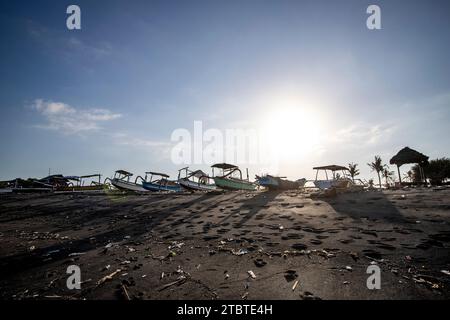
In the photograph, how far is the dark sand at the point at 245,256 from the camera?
3785mm

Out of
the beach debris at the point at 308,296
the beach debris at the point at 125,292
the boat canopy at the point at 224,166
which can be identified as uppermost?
the boat canopy at the point at 224,166

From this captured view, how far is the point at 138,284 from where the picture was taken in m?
4.18

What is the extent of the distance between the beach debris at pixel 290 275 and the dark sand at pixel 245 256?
0.08 meters

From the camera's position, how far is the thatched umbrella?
27.1m

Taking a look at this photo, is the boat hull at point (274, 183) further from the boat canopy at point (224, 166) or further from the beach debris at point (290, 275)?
the beach debris at point (290, 275)

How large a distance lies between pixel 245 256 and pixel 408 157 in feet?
106

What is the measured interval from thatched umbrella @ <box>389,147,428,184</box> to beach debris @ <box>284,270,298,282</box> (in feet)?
105

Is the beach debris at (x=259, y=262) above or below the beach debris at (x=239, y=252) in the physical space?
above

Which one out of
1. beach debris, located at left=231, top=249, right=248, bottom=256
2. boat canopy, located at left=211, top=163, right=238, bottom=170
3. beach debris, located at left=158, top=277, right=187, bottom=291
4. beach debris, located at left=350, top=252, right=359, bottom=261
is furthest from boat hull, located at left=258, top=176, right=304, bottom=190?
beach debris, located at left=158, top=277, right=187, bottom=291

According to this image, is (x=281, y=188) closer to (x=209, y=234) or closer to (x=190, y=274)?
(x=209, y=234)

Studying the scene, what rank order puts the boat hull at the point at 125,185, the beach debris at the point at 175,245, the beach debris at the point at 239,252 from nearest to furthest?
1. the beach debris at the point at 239,252
2. the beach debris at the point at 175,245
3. the boat hull at the point at 125,185

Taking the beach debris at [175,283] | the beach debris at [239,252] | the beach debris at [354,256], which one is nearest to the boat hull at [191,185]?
the beach debris at [239,252]

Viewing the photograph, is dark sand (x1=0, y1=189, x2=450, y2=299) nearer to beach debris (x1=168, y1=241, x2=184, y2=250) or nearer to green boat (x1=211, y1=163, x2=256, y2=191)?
beach debris (x1=168, y1=241, x2=184, y2=250)
